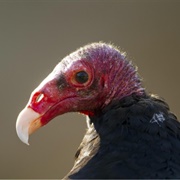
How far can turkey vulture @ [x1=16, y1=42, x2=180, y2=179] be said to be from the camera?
7.70ft

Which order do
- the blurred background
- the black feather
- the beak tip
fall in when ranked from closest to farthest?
the black feather < the beak tip < the blurred background

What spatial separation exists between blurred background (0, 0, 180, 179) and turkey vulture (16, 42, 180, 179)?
12.7 feet

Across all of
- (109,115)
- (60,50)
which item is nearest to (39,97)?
(109,115)

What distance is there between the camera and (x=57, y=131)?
6.62 m

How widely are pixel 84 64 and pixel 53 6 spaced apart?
4.20m

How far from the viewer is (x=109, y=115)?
2.55 metres

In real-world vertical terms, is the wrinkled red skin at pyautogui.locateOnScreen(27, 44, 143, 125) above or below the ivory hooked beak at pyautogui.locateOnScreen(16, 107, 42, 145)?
above

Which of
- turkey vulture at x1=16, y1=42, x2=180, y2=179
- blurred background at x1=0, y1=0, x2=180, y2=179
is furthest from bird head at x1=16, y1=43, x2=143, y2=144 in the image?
blurred background at x1=0, y1=0, x2=180, y2=179

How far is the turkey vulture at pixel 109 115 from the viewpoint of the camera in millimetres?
2346

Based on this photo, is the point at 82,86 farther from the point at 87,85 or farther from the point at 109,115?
the point at 109,115

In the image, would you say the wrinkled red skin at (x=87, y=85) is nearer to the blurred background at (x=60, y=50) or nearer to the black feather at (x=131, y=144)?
the black feather at (x=131, y=144)

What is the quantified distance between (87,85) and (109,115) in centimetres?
19

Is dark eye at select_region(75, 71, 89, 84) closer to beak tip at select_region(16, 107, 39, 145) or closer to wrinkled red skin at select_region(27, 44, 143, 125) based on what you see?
wrinkled red skin at select_region(27, 44, 143, 125)

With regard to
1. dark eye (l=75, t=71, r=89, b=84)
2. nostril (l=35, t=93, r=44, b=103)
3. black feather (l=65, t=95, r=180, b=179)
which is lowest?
black feather (l=65, t=95, r=180, b=179)
